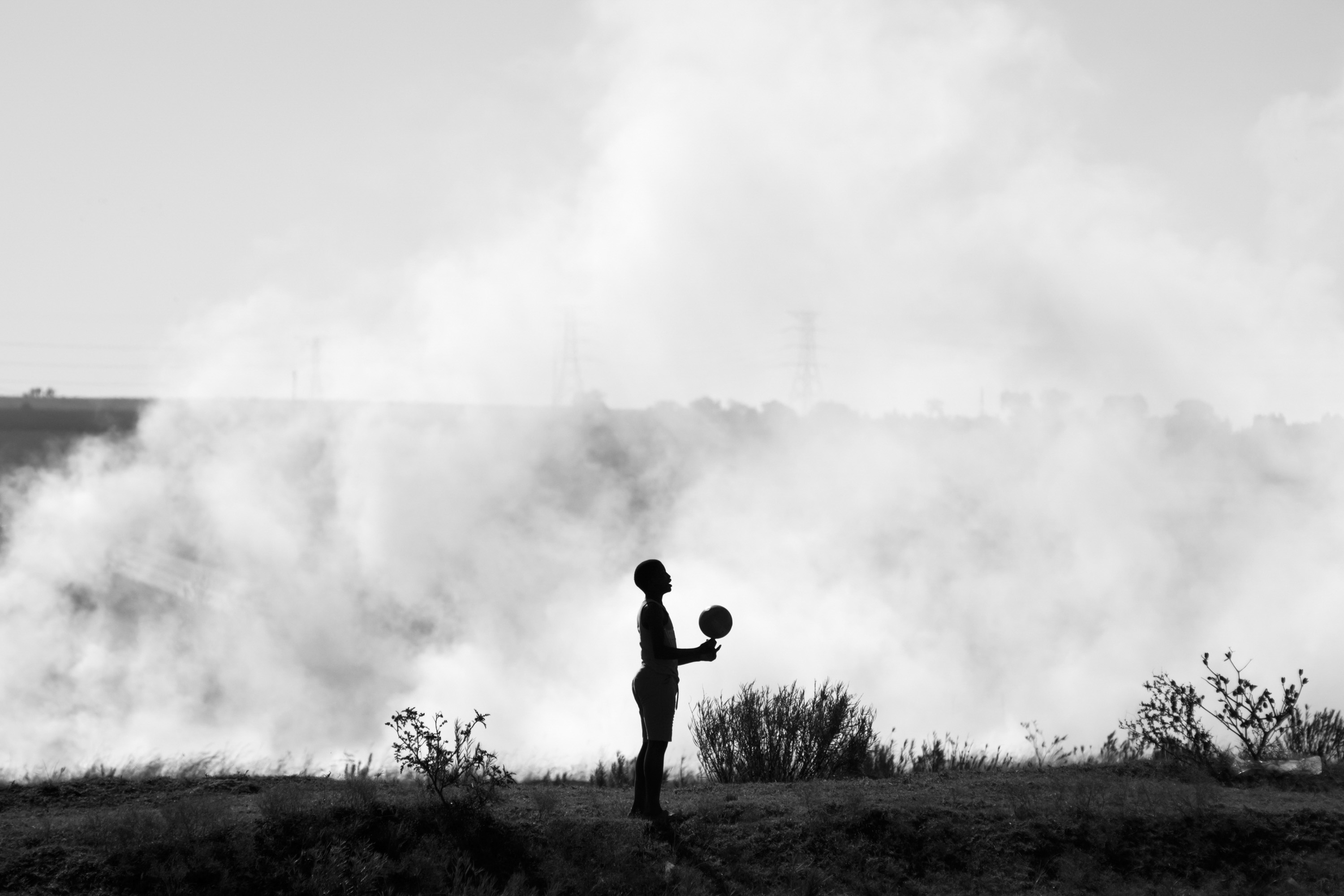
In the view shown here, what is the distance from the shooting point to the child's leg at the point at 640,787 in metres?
9.22

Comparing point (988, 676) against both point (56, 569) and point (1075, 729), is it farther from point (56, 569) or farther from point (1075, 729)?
point (56, 569)

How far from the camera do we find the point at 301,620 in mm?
34875

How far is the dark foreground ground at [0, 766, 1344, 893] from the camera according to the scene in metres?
8.18

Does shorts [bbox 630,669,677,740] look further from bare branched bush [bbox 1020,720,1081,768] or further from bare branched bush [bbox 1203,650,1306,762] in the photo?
bare branched bush [bbox 1203,650,1306,762]

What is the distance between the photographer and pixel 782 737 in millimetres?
12547

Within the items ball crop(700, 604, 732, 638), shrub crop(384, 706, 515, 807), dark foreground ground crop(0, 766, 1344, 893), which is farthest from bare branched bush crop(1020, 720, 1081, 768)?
shrub crop(384, 706, 515, 807)

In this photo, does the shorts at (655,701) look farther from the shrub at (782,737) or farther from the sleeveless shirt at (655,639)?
the shrub at (782,737)

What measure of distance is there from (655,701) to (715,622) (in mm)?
672

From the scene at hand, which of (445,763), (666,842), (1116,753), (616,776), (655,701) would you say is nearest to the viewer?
(666,842)

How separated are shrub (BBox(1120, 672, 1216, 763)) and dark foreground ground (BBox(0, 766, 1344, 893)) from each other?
6.56 feet

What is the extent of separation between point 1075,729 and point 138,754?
68.3 feet

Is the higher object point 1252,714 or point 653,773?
point 1252,714

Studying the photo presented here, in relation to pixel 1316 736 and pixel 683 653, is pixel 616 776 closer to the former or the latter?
pixel 683 653

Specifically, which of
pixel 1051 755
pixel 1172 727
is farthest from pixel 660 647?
pixel 1051 755
